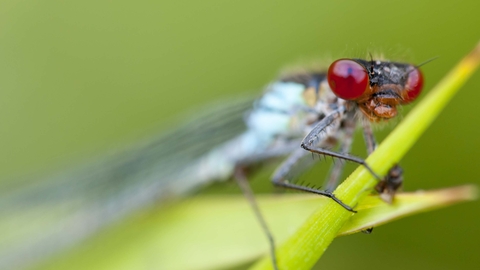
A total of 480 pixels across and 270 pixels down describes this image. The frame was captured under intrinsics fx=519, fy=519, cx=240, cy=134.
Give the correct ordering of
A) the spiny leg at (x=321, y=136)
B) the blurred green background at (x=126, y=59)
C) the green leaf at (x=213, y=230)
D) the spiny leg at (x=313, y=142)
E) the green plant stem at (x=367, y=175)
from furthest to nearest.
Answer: the blurred green background at (x=126, y=59), the spiny leg at (x=313, y=142), the spiny leg at (x=321, y=136), the green leaf at (x=213, y=230), the green plant stem at (x=367, y=175)

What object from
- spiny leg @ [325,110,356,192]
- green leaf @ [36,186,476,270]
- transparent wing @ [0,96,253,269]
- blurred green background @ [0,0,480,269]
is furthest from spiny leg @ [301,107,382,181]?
blurred green background @ [0,0,480,269]

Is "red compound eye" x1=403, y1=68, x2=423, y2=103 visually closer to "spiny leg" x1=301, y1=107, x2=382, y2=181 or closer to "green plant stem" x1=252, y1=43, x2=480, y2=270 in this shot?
"spiny leg" x1=301, y1=107, x2=382, y2=181

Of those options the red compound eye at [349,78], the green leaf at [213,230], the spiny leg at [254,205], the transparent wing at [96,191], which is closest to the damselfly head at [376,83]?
the red compound eye at [349,78]

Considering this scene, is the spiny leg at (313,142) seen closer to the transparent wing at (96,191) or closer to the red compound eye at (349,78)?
the red compound eye at (349,78)

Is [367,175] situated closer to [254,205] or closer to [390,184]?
[390,184]

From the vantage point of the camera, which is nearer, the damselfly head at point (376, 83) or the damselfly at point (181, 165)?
the damselfly head at point (376, 83)

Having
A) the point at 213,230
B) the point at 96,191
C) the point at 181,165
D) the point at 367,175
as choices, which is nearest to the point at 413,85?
the point at 367,175

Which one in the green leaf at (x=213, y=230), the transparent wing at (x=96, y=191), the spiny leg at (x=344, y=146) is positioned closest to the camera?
the green leaf at (x=213, y=230)
